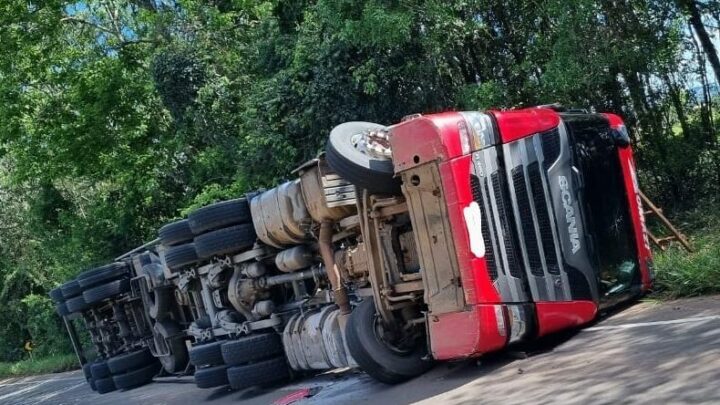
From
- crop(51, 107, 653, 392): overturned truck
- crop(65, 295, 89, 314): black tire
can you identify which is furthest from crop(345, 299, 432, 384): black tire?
crop(65, 295, 89, 314): black tire

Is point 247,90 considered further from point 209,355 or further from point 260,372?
point 260,372

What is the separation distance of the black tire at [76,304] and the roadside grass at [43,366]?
10163mm

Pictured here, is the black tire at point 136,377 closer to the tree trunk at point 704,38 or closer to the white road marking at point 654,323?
the white road marking at point 654,323

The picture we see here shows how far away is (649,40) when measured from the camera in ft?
34.4

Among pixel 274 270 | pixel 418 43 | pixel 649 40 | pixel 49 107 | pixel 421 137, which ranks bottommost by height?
pixel 274 270

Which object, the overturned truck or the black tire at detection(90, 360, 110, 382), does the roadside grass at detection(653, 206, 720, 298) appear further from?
the black tire at detection(90, 360, 110, 382)

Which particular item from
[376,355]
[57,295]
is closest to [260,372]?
[376,355]

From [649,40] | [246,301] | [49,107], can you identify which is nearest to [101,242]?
[49,107]

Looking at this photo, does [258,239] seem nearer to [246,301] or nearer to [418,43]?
[246,301]

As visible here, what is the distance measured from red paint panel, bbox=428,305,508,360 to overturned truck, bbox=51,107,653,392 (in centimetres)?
1

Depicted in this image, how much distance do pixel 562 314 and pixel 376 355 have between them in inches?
59.9

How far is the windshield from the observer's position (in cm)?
683

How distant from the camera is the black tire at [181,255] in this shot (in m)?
9.51

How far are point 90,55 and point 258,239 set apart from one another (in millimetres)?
15002
